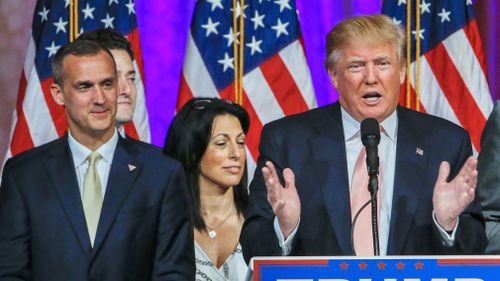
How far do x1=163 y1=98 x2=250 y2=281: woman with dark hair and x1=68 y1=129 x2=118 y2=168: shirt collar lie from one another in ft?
3.53

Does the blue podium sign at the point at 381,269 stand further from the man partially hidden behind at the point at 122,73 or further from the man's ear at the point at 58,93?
the man partially hidden behind at the point at 122,73

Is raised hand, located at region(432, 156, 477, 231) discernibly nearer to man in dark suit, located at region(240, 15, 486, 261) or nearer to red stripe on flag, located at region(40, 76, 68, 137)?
man in dark suit, located at region(240, 15, 486, 261)

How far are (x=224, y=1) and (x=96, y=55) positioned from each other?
2.45 metres

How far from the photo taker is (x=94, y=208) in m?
3.26

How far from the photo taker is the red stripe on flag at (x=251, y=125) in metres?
5.69

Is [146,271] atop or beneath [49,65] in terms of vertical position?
Answer: beneath

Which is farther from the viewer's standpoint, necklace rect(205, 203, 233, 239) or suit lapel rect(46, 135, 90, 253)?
necklace rect(205, 203, 233, 239)

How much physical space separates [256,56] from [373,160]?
3.19m

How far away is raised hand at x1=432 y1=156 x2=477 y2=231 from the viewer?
271 cm

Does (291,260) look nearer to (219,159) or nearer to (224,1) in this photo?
(219,159)

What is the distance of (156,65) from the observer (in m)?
5.91

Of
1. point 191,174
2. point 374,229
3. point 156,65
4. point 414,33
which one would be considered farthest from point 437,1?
point 374,229

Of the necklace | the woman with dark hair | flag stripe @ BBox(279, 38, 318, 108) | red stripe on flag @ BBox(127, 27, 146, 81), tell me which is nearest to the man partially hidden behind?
the woman with dark hair

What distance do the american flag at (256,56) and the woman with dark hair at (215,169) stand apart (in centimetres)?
99
